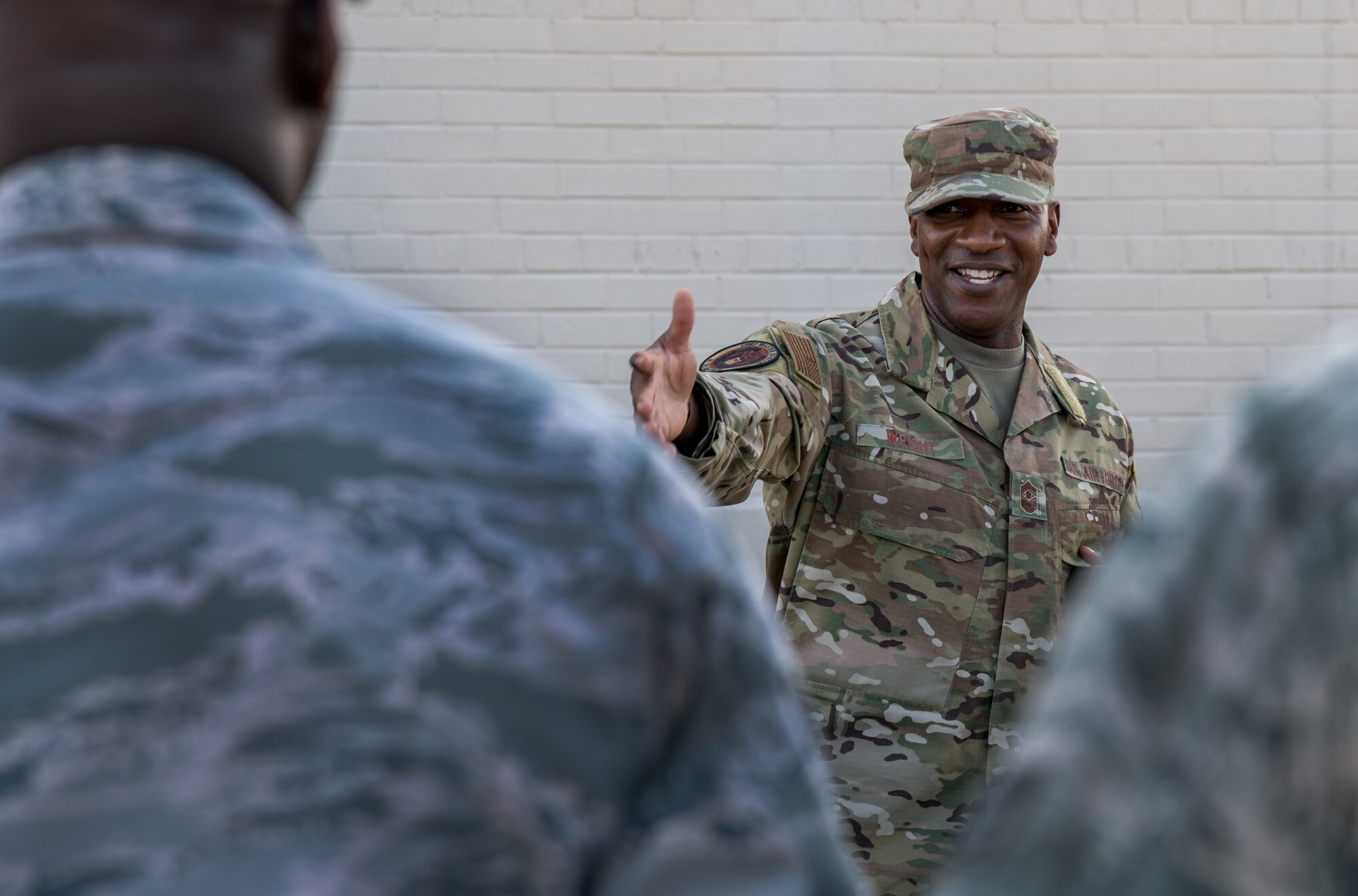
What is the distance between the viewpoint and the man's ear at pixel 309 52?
731 millimetres

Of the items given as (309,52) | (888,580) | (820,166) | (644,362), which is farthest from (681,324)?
(820,166)

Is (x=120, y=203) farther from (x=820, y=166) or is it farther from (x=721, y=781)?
(x=820, y=166)

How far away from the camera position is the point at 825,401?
8.48 ft

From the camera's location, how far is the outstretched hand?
209 centimetres

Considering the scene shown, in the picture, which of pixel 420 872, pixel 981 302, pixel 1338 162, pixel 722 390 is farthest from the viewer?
pixel 1338 162

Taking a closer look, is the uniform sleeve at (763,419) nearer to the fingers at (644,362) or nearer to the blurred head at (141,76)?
the fingers at (644,362)

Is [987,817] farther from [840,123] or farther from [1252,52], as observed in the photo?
[1252,52]

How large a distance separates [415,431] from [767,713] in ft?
0.65

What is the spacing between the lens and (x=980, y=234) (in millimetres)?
2795

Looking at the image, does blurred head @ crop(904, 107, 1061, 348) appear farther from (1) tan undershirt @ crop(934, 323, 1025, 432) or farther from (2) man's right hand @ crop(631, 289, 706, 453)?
(2) man's right hand @ crop(631, 289, 706, 453)

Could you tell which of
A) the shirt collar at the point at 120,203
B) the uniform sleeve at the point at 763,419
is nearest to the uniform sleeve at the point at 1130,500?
the uniform sleeve at the point at 763,419

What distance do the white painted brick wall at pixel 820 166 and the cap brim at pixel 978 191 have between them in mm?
1074

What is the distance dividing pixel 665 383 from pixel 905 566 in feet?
2.09

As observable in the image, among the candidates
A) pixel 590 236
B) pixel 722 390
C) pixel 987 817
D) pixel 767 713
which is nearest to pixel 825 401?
pixel 722 390
